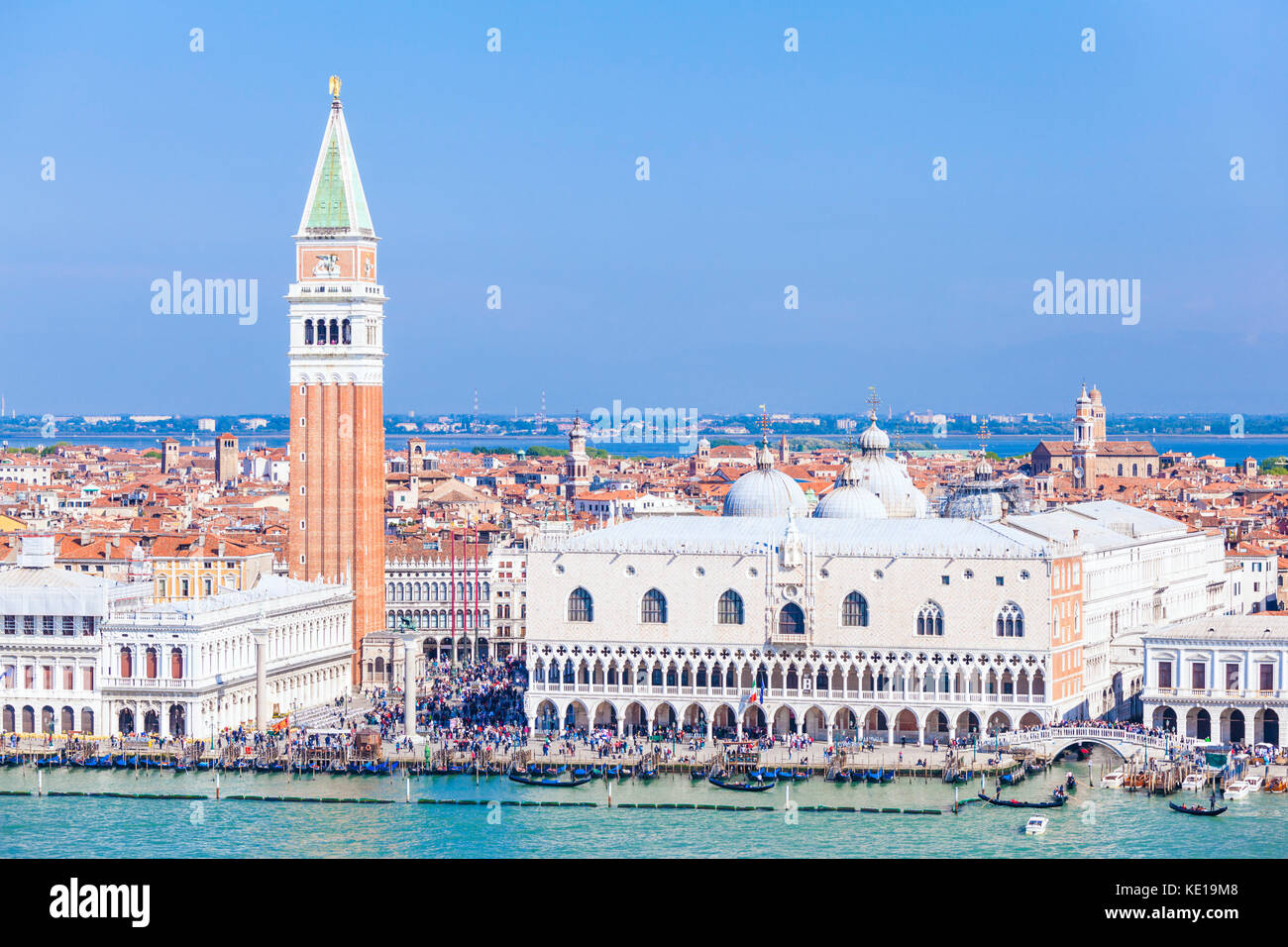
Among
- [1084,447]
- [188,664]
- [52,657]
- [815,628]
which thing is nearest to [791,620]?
[815,628]

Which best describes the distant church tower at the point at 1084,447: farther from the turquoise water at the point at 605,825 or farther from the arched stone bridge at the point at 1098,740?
the turquoise water at the point at 605,825

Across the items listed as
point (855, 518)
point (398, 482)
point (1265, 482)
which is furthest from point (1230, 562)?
point (1265, 482)

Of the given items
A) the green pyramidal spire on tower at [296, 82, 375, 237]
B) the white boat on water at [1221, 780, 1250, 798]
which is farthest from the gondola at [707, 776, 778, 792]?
the green pyramidal spire on tower at [296, 82, 375, 237]

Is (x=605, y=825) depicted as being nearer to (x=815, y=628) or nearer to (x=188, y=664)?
(x=815, y=628)

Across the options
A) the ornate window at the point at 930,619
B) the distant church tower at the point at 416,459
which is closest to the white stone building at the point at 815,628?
the ornate window at the point at 930,619
